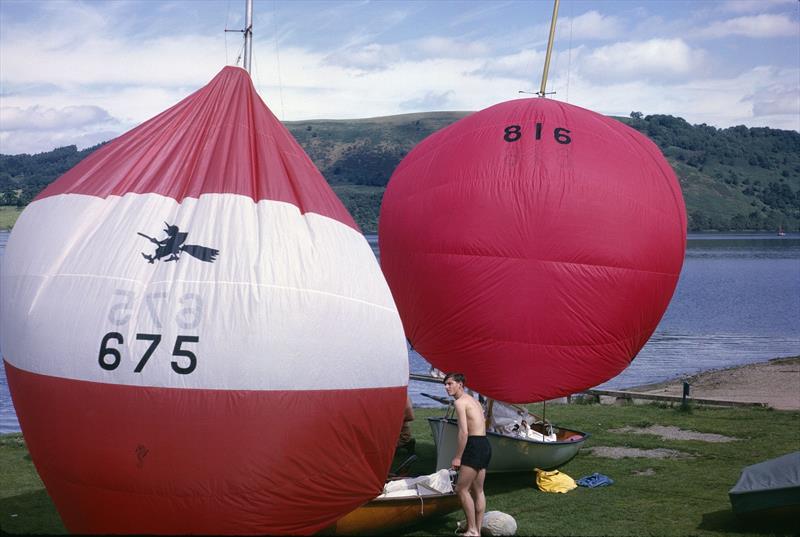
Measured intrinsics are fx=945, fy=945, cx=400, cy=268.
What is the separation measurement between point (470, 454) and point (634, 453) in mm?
6222

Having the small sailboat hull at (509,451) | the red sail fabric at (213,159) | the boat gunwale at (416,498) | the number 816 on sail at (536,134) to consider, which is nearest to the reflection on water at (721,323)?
the small sailboat hull at (509,451)

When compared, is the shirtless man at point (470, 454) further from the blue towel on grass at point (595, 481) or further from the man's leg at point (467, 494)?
the blue towel on grass at point (595, 481)

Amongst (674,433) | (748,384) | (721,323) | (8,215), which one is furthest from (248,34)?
(8,215)

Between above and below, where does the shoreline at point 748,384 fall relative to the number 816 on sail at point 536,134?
below

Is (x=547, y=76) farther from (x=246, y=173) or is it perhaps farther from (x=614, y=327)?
(x=246, y=173)

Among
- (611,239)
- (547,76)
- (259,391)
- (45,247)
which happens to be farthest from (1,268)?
(547,76)

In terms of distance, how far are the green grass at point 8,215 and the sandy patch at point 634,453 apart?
10448 centimetres

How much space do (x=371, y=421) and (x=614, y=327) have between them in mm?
6188

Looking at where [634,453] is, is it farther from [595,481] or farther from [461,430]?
[461,430]

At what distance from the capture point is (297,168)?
36.3ft

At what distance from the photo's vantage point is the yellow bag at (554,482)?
1383 centimetres

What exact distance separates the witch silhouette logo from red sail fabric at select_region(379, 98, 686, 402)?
19.1 feet

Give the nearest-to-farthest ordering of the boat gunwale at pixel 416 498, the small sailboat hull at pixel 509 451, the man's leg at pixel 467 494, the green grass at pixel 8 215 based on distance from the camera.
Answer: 1. the man's leg at pixel 467 494
2. the boat gunwale at pixel 416 498
3. the small sailboat hull at pixel 509 451
4. the green grass at pixel 8 215

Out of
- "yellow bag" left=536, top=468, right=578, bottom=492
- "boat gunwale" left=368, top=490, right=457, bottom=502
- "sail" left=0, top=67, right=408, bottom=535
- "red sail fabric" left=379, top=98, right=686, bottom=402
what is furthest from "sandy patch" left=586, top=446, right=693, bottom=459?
"sail" left=0, top=67, right=408, bottom=535
